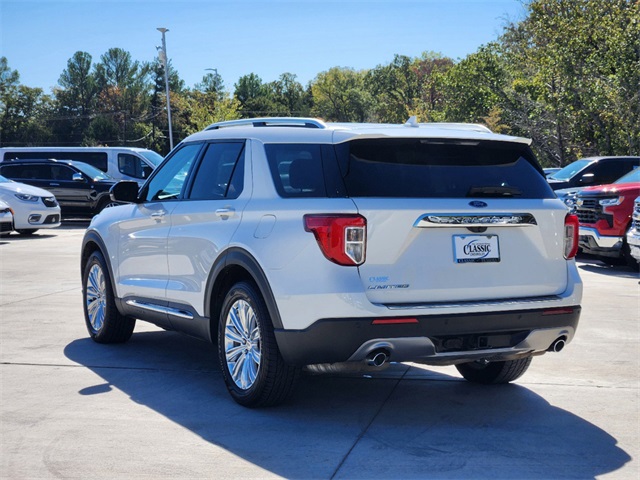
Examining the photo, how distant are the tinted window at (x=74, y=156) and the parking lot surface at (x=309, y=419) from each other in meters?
20.2

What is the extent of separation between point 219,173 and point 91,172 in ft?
69.0

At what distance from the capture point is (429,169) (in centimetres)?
551

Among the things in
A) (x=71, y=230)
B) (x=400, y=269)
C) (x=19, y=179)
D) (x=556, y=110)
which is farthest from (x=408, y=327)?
(x=556, y=110)

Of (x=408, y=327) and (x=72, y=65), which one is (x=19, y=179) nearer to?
(x=408, y=327)

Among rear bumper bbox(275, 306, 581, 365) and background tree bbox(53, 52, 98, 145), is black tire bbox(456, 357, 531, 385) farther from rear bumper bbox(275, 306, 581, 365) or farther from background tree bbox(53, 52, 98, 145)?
background tree bbox(53, 52, 98, 145)

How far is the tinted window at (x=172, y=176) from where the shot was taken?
23.0 feet

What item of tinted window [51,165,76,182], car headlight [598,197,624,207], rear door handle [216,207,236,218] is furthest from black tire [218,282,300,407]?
tinted window [51,165,76,182]

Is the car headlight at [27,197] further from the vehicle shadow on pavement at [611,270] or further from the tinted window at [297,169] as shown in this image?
the tinted window at [297,169]

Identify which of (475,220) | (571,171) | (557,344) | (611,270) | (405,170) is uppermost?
(405,170)

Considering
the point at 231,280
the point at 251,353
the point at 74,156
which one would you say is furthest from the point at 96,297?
the point at 74,156

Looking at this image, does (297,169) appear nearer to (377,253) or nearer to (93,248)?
(377,253)

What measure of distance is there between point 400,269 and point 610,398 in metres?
2.05

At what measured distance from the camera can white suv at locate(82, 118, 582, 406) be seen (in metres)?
5.18

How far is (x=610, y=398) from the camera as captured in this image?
627 cm
